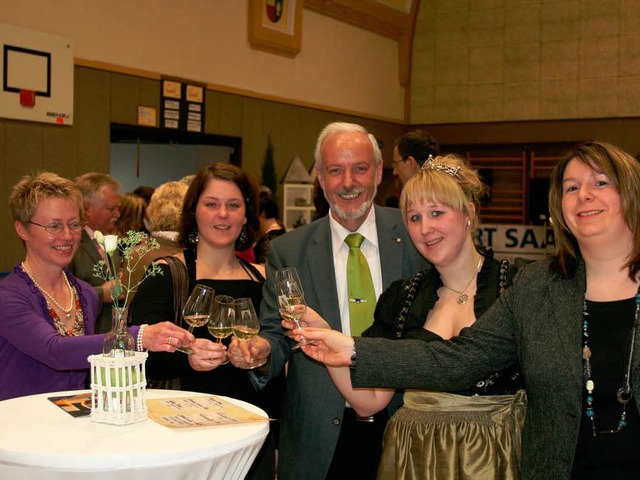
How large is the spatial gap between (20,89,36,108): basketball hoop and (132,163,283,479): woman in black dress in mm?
4328

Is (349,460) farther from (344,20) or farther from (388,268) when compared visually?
(344,20)

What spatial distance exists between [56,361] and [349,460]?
1155mm

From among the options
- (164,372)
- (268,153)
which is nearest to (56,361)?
(164,372)

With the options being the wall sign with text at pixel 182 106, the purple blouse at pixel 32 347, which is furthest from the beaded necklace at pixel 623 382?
the wall sign with text at pixel 182 106

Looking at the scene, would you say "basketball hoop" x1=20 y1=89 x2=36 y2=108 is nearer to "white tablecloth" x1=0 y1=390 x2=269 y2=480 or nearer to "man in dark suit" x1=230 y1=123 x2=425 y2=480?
"man in dark suit" x1=230 y1=123 x2=425 y2=480

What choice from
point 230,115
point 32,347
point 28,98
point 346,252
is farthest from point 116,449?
point 230,115

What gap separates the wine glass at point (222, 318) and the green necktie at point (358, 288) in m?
0.56

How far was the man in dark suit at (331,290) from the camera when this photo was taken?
2.87 meters

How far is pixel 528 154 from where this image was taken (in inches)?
502

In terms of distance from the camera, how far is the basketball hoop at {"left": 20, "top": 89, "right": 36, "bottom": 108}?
7.01 meters

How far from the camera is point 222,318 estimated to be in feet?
8.59

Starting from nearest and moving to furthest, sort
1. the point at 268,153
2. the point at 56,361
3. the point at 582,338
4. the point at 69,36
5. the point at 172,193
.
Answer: the point at 582,338
the point at 56,361
the point at 172,193
the point at 69,36
the point at 268,153

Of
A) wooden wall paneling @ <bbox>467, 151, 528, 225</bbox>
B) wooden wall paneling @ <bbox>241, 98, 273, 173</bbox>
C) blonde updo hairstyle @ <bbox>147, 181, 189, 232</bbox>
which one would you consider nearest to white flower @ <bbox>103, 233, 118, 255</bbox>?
blonde updo hairstyle @ <bbox>147, 181, 189, 232</bbox>

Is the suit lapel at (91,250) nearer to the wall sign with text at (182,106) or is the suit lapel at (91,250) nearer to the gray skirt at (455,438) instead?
the gray skirt at (455,438)
